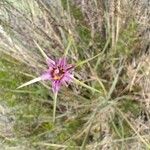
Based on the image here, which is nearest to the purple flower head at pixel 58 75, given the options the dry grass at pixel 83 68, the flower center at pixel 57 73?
the flower center at pixel 57 73

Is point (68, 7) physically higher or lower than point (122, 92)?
higher

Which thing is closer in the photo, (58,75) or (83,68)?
(58,75)

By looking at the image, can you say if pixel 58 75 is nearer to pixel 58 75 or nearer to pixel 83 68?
pixel 58 75

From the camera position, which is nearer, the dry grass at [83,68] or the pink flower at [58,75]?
the pink flower at [58,75]

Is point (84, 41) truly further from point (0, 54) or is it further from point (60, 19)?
point (0, 54)

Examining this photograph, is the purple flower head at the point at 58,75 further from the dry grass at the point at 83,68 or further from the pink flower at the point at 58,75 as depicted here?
the dry grass at the point at 83,68

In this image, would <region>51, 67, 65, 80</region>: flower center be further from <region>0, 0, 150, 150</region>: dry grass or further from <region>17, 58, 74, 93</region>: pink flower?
<region>0, 0, 150, 150</region>: dry grass

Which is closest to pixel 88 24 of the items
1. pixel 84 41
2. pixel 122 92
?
pixel 84 41

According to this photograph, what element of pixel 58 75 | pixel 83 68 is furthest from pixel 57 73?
pixel 83 68
